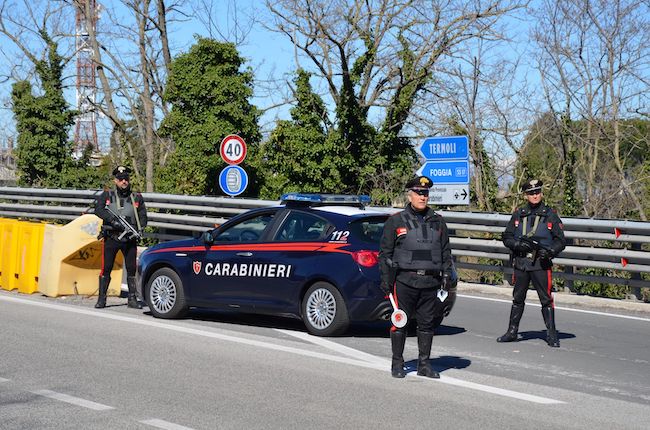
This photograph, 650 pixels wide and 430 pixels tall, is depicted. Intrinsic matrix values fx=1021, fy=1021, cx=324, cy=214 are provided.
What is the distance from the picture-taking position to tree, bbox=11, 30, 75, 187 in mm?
34438

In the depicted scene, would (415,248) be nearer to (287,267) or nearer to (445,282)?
(445,282)

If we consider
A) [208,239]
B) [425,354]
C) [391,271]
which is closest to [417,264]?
[391,271]

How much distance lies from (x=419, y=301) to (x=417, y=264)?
36cm

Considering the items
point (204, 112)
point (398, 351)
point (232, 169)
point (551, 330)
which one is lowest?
point (398, 351)

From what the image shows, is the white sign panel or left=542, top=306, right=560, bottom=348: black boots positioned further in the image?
the white sign panel

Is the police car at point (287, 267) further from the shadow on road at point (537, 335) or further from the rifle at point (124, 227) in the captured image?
the shadow on road at point (537, 335)

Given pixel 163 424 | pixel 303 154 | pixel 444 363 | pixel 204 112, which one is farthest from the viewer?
pixel 204 112

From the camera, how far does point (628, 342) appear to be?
11070 mm

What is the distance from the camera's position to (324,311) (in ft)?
34.9

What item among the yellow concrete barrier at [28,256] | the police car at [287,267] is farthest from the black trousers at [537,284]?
the yellow concrete barrier at [28,256]

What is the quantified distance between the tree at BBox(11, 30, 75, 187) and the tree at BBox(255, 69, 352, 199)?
33.1 feet

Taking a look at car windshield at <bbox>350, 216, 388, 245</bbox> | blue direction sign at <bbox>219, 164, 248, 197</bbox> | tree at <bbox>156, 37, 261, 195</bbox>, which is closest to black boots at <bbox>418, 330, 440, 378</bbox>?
car windshield at <bbox>350, 216, 388, 245</bbox>

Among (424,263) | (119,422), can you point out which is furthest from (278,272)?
(119,422)

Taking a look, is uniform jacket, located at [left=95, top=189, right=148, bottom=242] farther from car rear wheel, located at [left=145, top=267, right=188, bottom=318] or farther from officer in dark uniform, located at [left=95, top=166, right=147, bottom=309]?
car rear wheel, located at [left=145, top=267, right=188, bottom=318]
